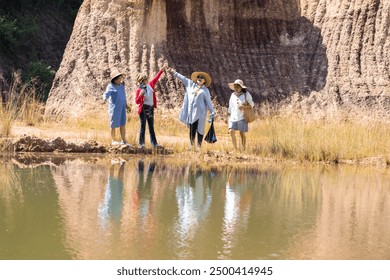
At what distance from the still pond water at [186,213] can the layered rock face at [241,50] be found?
10276mm

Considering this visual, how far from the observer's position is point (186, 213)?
31.3 feet

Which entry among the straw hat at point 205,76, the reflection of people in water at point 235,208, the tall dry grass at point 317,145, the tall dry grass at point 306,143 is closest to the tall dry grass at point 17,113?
the tall dry grass at point 306,143

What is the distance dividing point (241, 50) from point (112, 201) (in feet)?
53.8

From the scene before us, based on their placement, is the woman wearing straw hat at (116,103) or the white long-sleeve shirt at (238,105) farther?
the white long-sleeve shirt at (238,105)

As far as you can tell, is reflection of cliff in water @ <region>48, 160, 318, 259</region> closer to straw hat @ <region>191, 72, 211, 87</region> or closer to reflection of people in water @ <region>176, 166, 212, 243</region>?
reflection of people in water @ <region>176, 166, 212, 243</region>

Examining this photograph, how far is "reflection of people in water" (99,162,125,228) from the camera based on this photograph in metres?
9.07

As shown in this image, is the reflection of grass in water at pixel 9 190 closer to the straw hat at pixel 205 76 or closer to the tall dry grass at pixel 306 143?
the tall dry grass at pixel 306 143

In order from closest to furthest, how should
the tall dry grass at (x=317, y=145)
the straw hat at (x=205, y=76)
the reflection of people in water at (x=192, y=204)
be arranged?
the reflection of people in water at (x=192, y=204) → the tall dry grass at (x=317, y=145) → the straw hat at (x=205, y=76)

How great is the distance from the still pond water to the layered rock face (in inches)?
405

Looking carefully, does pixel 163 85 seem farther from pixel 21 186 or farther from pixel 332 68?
pixel 21 186

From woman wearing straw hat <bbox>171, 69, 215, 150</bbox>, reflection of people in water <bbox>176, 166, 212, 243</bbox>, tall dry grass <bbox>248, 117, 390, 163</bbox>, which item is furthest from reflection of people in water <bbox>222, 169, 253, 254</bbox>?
woman wearing straw hat <bbox>171, 69, 215, 150</bbox>

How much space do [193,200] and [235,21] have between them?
53.8 ft

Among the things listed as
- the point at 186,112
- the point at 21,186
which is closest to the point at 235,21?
the point at 186,112

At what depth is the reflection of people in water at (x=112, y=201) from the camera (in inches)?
357
